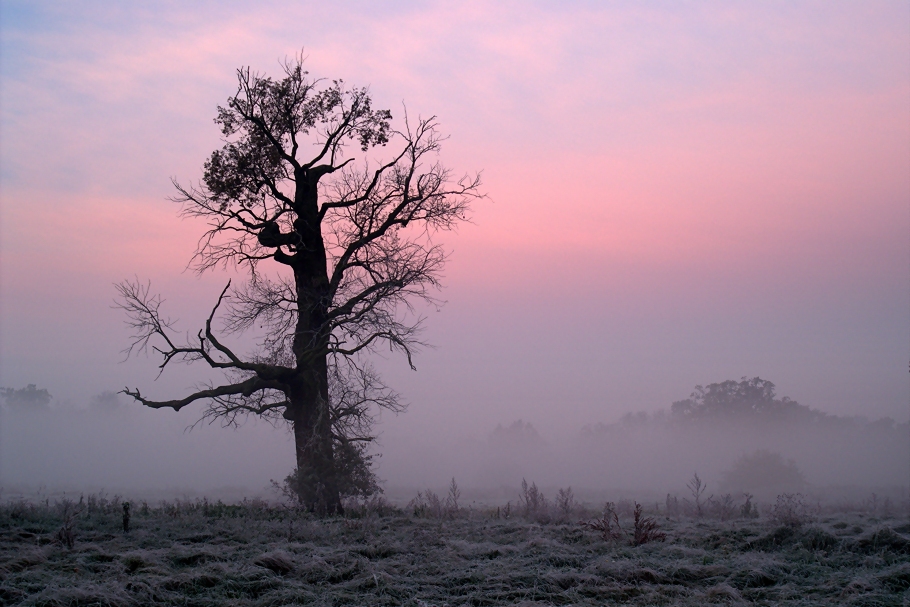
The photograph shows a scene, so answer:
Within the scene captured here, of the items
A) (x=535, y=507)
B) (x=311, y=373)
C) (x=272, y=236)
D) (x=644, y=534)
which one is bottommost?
(x=535, y=507)

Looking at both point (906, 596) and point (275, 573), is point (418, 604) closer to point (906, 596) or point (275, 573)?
point (275, 573)

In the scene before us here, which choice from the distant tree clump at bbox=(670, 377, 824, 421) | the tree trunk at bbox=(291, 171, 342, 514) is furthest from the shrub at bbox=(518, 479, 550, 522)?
the distant tree clump at bbox=(670, 377, 824, 421)

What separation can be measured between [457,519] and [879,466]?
73.3 meters

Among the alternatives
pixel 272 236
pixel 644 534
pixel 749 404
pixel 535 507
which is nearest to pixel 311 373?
pixel 272 236

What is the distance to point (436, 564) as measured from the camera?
327 inches

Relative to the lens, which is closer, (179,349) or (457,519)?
(457,519)

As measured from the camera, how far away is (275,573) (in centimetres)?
782

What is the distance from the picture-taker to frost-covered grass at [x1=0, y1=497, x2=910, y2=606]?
270 inches

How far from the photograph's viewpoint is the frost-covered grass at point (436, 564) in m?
6.86

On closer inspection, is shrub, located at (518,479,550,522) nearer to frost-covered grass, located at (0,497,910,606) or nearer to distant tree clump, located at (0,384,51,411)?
frost-covered grass, located at (0,497,910,606)

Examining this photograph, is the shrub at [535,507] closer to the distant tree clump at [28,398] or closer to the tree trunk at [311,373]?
the tree trunk at [311,373]

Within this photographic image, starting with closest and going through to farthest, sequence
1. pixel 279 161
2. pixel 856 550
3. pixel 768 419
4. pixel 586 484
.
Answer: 1. pixel 856 550
2. pixel 279 161
3. pixel 586 484
4. pixel 768 419

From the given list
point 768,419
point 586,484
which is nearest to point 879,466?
point 768,419

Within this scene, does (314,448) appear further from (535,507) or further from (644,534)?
(644,534)
